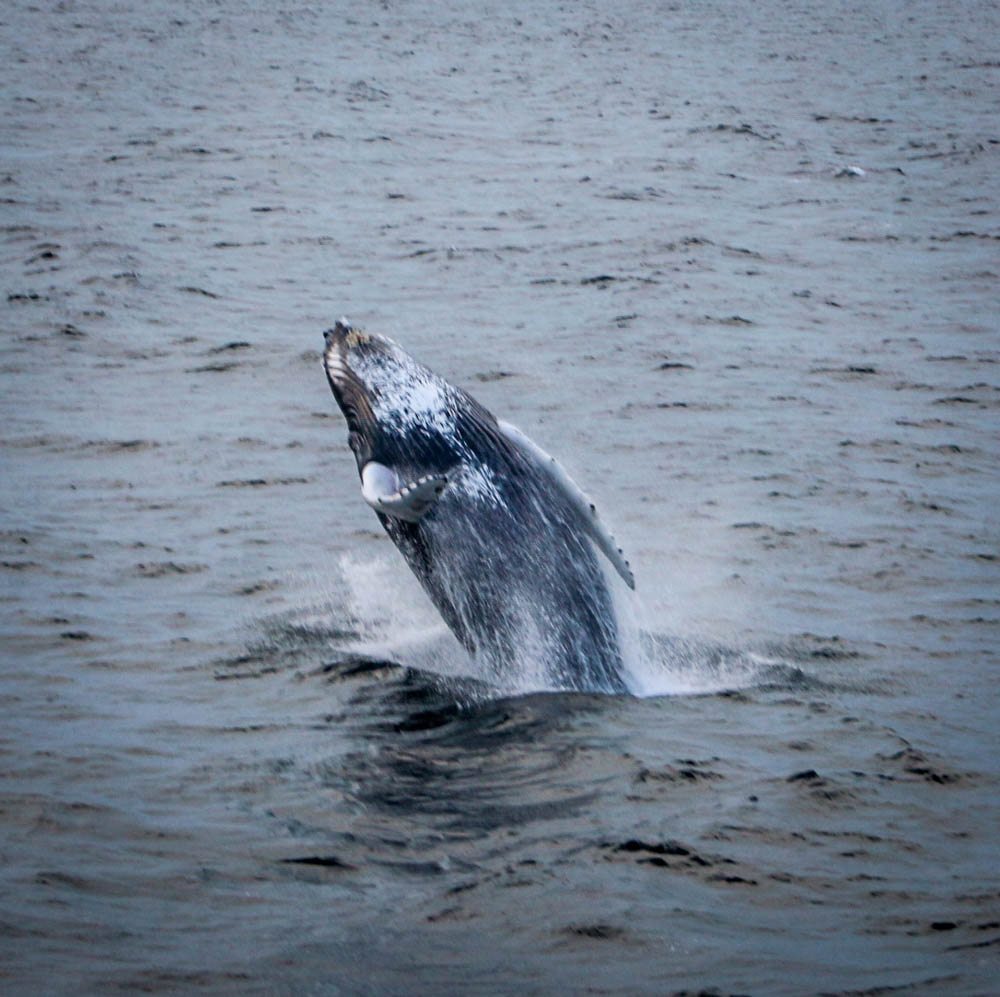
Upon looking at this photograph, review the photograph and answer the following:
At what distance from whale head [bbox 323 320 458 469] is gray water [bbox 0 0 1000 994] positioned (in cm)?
166

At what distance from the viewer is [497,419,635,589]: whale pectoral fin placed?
41.1 ft

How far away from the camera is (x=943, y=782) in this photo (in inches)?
433

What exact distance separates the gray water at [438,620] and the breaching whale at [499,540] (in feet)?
1.74

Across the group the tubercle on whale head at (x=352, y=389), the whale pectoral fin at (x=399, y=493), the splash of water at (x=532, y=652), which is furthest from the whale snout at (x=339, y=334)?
Answer: the splash of water at (x=532, y=652)

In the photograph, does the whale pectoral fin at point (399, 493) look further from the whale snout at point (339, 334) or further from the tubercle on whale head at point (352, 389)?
the whale snout at point (339, 334)

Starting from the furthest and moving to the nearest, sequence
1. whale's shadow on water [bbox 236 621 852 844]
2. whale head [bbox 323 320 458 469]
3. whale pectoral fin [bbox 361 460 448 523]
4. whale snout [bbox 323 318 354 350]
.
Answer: whale snout [bbox 323 318 354 350] < whale head [bbox 323 320 458 469] < whale pectoral fin [bbox 361 460 448 523] < whale's shadow on water [bbox 236 621 852 844]

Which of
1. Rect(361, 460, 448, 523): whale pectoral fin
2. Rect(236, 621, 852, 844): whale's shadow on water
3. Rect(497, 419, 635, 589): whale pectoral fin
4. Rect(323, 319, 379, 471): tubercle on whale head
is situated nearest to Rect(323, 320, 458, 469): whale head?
Rect(323, 319, 379, 471): tubercle on whale head

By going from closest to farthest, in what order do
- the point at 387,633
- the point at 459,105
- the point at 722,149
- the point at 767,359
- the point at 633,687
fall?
the point at 633,687 → the point at 387,633 → the point at 767,359 → the point at 722,149 → the point at 459,105

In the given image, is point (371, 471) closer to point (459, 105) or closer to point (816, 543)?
point (816, 543)

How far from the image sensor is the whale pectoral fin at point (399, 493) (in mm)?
11797

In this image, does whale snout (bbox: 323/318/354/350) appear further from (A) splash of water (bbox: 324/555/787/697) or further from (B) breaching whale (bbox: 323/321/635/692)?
(A) splash of water (bbox: 324/555/787/697)

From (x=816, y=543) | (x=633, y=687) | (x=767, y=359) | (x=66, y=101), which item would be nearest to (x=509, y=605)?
(x=633, y=687)

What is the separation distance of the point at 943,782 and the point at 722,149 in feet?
103

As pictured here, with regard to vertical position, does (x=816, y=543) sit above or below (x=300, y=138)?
below
